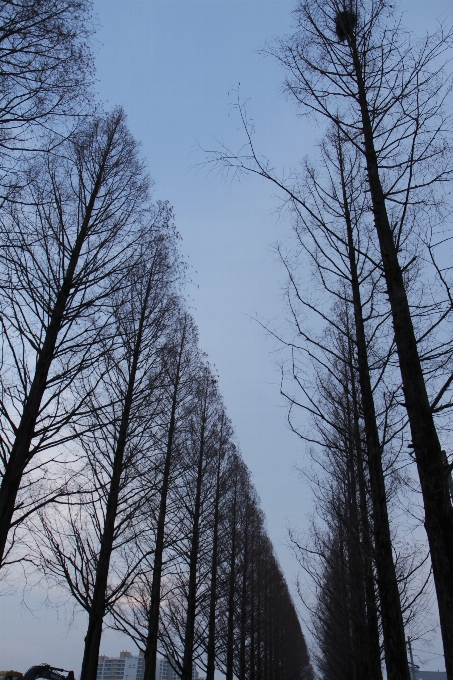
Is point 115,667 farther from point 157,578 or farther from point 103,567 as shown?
point 103,567

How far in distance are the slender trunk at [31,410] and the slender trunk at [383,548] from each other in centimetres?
326

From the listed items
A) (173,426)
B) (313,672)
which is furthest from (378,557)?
(313,672)

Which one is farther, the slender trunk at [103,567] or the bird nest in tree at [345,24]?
the slender trunk at [103,567]

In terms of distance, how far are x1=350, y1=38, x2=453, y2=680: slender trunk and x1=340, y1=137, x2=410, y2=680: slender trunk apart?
69mm

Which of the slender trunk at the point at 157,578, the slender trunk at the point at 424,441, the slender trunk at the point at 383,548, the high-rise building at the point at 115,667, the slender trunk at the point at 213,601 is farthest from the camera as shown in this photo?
the high-rise building at the point at 115,667

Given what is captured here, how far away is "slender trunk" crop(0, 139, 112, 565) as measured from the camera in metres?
4.59

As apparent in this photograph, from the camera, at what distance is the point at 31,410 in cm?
503

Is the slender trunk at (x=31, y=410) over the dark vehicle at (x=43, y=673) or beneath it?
over

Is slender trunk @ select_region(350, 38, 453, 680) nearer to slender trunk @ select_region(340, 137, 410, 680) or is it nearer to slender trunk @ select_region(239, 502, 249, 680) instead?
slender trunk @ select_region(340, 137, 410, 680)

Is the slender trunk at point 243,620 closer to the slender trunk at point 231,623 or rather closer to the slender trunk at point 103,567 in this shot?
the slender trunk at point 231,623

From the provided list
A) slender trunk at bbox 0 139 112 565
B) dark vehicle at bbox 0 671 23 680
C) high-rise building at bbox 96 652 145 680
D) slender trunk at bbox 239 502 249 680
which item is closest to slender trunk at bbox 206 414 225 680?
slender trunk at bbox 239 502 249 680

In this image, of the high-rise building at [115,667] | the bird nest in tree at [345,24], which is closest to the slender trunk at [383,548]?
the bird nest in tree at [345,24]

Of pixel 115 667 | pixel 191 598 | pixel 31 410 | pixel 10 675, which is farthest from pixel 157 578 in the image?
pixel 115 667

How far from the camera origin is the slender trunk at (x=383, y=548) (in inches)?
156
